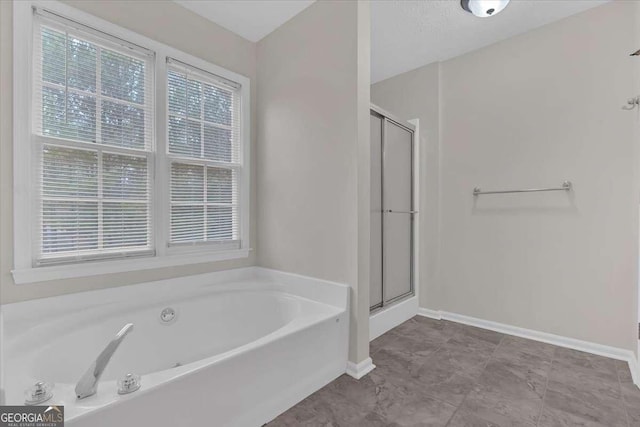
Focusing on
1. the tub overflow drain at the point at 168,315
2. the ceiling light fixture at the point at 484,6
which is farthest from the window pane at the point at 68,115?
the ceiling light fixture at the point at 484,6

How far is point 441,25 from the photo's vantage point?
237 cm

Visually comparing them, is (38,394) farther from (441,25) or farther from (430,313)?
(441,25)

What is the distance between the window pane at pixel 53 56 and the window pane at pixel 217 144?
87cm

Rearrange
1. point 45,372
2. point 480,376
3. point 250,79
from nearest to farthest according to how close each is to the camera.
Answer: point 45,372, point 480,376, point 250,79

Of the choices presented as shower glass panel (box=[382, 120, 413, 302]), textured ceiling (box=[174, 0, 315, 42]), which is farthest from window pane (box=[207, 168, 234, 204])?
shower glass panel (box=[382, 120, 413, 302])

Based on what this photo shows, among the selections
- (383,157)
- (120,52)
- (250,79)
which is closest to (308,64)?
(250,79)

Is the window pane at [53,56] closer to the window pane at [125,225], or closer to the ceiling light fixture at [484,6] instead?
the window pane at [125,225]

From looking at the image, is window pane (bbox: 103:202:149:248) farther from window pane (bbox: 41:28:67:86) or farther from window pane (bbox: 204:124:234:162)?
window pane (bbox: 41:28:67:86)

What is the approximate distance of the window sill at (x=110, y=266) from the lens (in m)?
1.58

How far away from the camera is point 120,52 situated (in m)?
1.89

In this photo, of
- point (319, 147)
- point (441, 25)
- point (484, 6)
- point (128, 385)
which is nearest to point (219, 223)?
point (319, 147)

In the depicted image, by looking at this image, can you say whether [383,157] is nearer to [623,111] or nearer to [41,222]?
[623,111]

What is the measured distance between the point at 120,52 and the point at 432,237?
293 cm

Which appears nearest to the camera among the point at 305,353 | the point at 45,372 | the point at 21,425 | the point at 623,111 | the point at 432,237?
the point at 21,425
